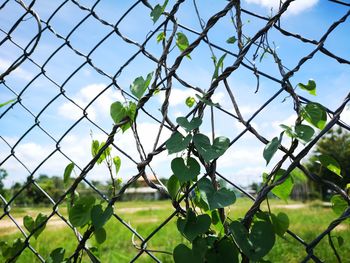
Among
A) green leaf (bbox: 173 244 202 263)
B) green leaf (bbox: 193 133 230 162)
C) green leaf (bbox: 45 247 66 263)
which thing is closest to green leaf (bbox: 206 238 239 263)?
green leaf (bbox: 173 244 202 263)

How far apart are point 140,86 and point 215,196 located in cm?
25

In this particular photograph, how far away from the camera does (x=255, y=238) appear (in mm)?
507

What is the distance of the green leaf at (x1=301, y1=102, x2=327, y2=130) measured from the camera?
1.63 ft

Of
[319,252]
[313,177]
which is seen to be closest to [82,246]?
[313,177]

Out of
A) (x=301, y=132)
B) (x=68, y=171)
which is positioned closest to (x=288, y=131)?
(x=301, y=132)

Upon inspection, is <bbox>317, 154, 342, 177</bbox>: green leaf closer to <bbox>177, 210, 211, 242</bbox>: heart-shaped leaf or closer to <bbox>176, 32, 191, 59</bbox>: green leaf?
<bbox>177, 210, 211, 242</bbox>: heart-shaped leaf

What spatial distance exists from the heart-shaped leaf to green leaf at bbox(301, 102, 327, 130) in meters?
0.20

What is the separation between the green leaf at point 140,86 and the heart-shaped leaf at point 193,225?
0.75ft

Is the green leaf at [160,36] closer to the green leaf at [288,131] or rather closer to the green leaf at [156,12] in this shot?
the green leaf at [156,12]

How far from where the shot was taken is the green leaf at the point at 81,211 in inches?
26.3

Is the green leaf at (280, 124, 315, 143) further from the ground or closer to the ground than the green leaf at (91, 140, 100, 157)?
further from the ground

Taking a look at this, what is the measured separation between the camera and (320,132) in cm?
49

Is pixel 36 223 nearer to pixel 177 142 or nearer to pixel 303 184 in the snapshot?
pixel 177 142

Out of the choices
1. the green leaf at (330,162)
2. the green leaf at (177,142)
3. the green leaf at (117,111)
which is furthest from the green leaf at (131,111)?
the green leaf at (330,162)
